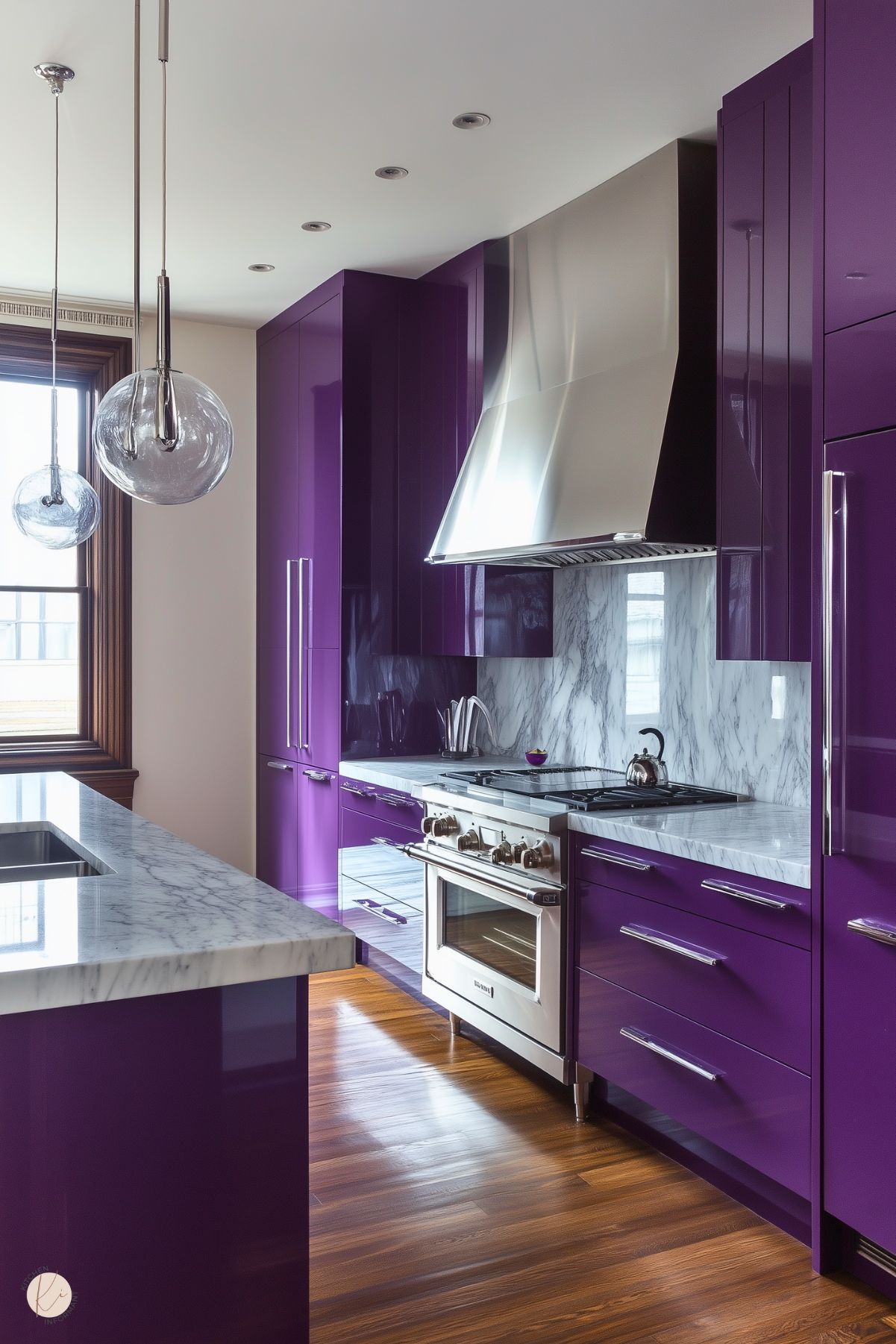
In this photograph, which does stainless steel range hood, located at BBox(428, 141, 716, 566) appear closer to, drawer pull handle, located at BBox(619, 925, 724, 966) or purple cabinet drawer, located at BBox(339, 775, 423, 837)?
purple cabinet drawer, located at BBox(339, 775, 423, 837)

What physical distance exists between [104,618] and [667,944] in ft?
10.7

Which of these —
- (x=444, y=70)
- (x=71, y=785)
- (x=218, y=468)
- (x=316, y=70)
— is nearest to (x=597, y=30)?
(x=444, y=70)

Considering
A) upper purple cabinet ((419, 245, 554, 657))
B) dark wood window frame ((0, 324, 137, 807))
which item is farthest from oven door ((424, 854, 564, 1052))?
dark wood window frame ((0, 324, 137, 807))

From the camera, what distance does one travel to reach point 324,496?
464 centimetres

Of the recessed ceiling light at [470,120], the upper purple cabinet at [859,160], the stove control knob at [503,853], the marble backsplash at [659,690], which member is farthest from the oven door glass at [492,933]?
the recessed ceiling light at [470,120]

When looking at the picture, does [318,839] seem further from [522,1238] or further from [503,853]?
[522,1238]

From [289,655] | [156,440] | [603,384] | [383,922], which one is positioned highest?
[603,384]

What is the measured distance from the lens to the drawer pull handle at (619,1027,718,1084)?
256 centimetres

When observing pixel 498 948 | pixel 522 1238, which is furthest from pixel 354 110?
pixel 522 1238

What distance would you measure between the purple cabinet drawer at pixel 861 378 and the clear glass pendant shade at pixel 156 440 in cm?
121

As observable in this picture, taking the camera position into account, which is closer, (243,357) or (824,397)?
(824,397)

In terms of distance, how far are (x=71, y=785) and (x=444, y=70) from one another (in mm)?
2281

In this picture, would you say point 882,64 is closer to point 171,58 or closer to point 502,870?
point 171,58

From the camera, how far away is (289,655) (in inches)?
194
